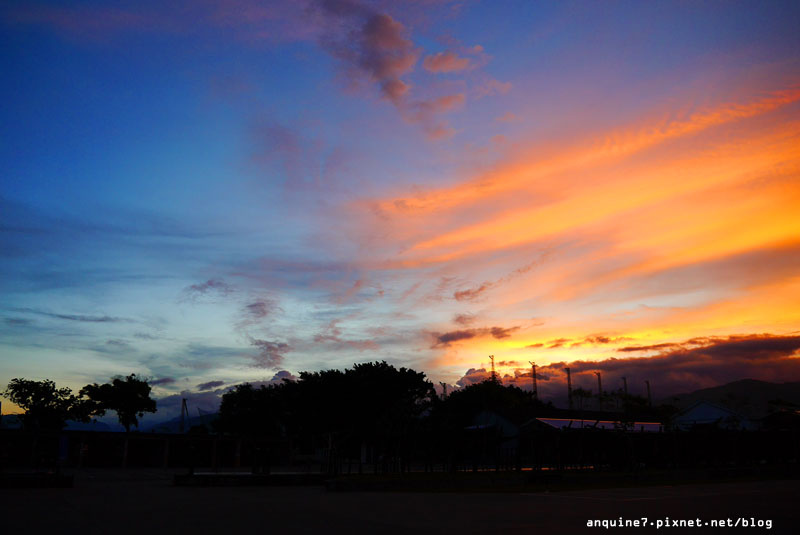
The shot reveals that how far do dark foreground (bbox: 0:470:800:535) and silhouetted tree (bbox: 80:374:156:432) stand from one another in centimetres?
5504

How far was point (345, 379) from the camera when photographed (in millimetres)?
62562

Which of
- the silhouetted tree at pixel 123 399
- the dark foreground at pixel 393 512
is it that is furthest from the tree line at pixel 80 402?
the dark foreground at pixel 393 512

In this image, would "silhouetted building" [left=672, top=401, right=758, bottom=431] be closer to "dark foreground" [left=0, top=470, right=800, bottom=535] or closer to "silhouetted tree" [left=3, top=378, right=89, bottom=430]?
"dark foreground" [left=0, top=470, right=800, bottom=535]

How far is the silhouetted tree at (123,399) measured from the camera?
68.2 metres

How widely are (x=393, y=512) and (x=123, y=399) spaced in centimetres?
6607

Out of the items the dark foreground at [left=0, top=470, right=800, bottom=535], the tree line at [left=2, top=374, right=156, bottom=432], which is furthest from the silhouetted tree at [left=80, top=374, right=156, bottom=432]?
the dark foreground at [left=0, top=470, right=800, bottom=535]

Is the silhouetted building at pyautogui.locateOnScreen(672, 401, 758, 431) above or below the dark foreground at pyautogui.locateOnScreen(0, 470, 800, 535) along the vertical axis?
above

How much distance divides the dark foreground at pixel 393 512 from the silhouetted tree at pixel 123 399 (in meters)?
55.0

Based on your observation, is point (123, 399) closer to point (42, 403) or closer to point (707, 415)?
point (42, 403)

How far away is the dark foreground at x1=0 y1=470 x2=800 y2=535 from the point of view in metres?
11.0

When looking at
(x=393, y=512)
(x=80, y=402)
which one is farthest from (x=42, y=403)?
(x=393, y=512)

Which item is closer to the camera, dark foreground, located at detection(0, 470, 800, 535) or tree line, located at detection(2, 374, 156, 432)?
dark foreground, located at detection(0, 470, 800, 535)

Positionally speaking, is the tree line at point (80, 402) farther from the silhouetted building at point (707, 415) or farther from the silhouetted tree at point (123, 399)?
the silhouetted building at point (707, 415)

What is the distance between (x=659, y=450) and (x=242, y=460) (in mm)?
41492
